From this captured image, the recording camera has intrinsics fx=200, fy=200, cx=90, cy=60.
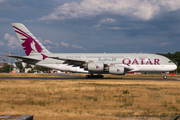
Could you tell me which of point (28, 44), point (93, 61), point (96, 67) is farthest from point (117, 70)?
point (28, 44)

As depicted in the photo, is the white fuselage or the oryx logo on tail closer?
the white fuselage

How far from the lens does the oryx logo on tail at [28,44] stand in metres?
38.3

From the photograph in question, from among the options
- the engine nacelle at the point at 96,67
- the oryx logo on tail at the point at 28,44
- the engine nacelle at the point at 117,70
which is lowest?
the engine nacelle at the point at 117,70

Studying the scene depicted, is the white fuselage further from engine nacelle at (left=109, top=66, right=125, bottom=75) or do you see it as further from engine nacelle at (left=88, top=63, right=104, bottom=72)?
engine nacelle at (left=88, top=63, right=104, bottom=72)

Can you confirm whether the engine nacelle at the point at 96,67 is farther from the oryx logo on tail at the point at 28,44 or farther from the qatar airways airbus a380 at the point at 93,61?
the oryx logo on tail at the point at 28,44

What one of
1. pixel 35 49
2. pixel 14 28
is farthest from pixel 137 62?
pixel 14 28

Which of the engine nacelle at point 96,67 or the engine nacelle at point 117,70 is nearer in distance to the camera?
the engine nacelle at point 117,70

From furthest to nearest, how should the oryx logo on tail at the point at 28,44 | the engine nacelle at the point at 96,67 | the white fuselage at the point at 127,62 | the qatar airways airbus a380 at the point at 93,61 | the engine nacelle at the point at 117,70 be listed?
the oryx logo on tail at the point at 28,44 < the white fuselage at the point at 127,62 < the qatar airways airbus a380 at the point at 93,61 < the engine nacelle at the point at 96,67 < the engine nacelle at the point at 117,70

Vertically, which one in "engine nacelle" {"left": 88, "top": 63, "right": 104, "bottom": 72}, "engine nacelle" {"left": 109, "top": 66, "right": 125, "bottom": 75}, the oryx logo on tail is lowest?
Answer: "engine nacelle" {"left": 109, "top": 66, "right": 125, "bottom": 75}

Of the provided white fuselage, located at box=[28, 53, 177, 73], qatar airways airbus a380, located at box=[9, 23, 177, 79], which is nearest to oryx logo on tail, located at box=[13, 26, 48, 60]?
qatar airways airbus a380, located at box=[9, 23, 177, 79]

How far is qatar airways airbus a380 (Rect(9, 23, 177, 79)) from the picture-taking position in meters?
34.8

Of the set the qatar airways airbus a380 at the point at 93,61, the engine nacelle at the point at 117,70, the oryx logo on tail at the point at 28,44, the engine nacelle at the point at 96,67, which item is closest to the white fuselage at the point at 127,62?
the qatar airways airbus a380 at the point at 93,61

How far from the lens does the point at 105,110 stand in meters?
10.3

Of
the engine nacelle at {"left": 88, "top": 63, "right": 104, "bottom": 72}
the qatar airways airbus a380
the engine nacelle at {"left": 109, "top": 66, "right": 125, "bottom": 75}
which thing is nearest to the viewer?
the engine nacelle at {"left": 109, "top": 66, "right": 125, "bottom": 75}
